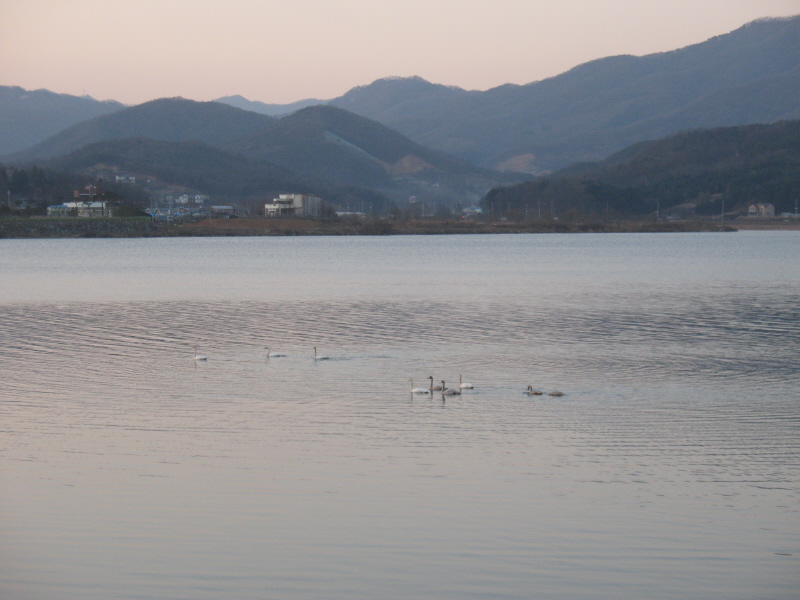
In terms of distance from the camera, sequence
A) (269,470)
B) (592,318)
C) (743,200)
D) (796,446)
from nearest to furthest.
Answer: (269,470) → (796,446) → (592,318) → (743,200)

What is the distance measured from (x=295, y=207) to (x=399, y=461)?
158m

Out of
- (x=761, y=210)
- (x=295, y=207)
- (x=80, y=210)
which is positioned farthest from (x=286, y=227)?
(x=761, y=210)

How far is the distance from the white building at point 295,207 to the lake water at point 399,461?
13828 cm

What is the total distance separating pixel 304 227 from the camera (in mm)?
149125

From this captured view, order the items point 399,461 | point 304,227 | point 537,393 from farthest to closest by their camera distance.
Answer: point 304,227, point 537,393, point 399,461

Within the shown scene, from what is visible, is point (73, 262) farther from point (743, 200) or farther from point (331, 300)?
point (743, 200)

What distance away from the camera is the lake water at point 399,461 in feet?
29.2

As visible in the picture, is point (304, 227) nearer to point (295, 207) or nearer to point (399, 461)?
point (295, 207)

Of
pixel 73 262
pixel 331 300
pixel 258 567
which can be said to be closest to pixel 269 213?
pixel 73 262

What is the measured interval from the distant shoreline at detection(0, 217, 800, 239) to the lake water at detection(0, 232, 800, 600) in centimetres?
10529

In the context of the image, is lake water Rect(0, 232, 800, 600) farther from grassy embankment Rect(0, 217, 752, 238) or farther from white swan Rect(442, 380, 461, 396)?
grassy embankment Rect(0, 217, 752, 238)

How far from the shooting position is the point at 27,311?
35188 mm

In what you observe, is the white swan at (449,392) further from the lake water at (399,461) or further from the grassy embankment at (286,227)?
the grassy embankment at (286,227)

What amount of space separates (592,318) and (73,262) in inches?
2063
